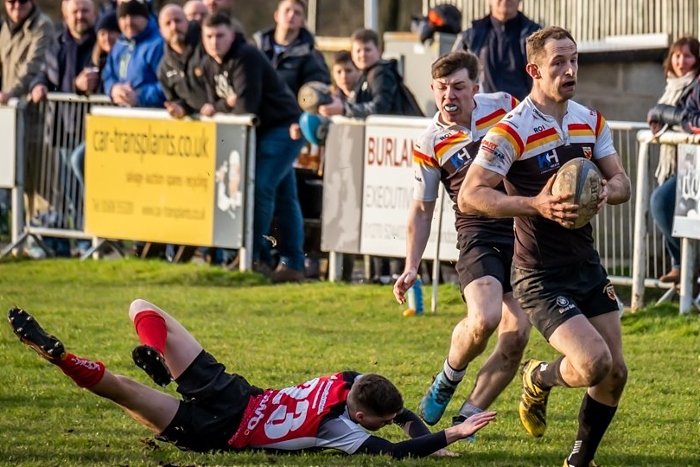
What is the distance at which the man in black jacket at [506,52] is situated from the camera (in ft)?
45.9

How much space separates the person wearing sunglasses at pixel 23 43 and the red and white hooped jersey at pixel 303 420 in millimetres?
10956

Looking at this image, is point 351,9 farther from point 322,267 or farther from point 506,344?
point 506,344

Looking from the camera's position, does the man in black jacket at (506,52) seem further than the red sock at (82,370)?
Yes

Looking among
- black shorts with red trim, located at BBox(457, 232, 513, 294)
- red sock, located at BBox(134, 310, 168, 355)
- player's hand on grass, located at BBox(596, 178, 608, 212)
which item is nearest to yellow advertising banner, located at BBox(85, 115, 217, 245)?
black shorts with red trim, located at BBox(457, 232, 513, 294)

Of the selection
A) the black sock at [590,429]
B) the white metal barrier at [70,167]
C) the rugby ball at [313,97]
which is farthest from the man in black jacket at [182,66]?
the black sock at [590,429]

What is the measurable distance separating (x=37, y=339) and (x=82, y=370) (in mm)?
283

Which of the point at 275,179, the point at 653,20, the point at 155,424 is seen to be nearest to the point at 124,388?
the point at 155,424

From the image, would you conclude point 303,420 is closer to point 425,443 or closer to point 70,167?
point 425,443

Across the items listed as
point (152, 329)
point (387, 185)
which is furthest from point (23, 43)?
point (152, 329)

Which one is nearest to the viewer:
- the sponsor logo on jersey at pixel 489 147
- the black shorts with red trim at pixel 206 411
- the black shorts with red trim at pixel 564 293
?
the sponsor logo on jersey at pixel 489 147

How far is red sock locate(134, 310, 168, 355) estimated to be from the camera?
778cm

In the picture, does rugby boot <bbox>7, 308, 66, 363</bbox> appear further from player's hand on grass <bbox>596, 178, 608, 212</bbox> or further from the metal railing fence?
the metal railing fence

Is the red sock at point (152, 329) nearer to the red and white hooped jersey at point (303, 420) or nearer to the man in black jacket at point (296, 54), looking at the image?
the red and white hooped jersey at point (303, 420)

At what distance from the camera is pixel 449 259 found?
1384 centimetres
